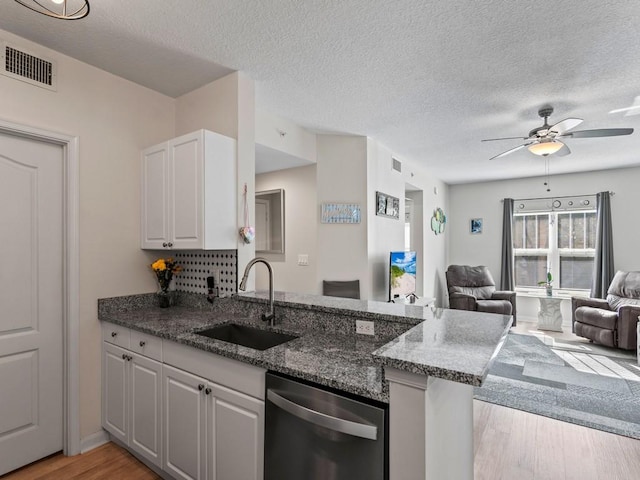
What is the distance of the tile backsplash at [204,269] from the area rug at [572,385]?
207 cm

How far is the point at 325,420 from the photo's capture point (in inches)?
47.7

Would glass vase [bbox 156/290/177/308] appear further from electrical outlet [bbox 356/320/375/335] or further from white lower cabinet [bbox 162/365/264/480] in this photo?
electrical outlet [bbox 356/320/375/335]

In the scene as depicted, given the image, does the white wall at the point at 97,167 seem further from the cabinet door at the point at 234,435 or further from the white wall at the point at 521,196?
the white wall at the point at 521,196

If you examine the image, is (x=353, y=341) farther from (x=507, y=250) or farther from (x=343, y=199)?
(x=507, y=250)

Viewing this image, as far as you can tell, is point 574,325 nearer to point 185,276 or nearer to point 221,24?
point 185,276

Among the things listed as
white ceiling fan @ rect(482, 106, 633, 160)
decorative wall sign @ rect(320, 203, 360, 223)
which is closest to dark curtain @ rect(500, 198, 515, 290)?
white ceiling fan @ rect(482, 106, 633, 160)

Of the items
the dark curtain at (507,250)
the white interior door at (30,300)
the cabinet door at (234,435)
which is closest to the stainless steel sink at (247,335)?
the cabinet door at (234,435)

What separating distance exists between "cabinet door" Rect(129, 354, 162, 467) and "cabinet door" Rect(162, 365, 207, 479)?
74mm

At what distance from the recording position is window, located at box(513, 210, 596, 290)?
588cm

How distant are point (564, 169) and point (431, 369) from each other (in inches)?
241

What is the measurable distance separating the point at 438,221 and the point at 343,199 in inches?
123

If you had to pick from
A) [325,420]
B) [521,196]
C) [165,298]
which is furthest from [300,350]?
[521,196]

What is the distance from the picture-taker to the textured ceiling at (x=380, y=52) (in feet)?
5.96

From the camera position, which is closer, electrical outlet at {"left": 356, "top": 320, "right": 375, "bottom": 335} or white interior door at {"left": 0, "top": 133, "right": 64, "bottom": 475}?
electrical outlet at {"left": 356, "top": 320, "right": 375, "bottom": 335}
